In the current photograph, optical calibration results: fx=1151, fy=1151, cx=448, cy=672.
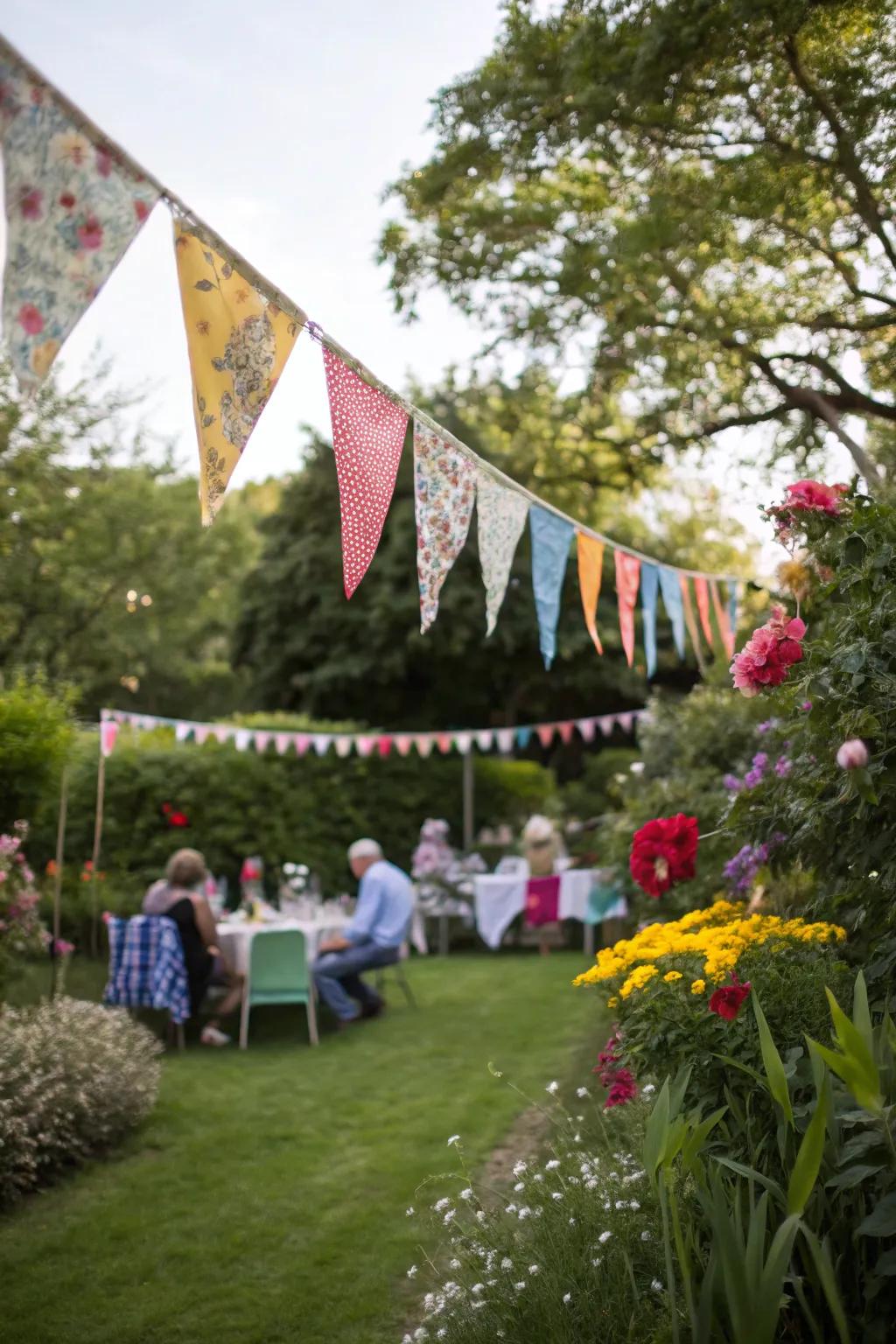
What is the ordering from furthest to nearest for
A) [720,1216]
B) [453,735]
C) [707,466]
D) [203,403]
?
[453,735]
[707,466]
[203,403]
[720,1216]

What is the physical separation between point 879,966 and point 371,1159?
8.97 ft

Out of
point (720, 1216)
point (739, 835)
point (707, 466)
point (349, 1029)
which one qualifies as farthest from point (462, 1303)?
point (707, 466)

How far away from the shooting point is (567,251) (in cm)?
828

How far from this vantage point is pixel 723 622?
8188 millimetres

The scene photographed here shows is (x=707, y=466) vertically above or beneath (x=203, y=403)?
above

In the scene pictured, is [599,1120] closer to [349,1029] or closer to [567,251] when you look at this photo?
[349,1029]

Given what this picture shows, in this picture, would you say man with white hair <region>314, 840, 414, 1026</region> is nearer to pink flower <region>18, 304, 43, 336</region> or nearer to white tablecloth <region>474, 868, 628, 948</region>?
white tablecloth <region>474, 868, 628, 948</region>

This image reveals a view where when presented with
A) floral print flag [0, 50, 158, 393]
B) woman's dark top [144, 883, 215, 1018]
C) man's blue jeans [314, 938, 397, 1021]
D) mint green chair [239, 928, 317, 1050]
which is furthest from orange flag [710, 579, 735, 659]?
floral print flag [0, 50, 158, 393]

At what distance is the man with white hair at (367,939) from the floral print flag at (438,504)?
4.00 m

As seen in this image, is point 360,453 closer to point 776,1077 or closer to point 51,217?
→ point 51,217

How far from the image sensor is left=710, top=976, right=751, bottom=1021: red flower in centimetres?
248

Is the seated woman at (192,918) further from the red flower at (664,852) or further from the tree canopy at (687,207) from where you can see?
the tree canopy at (687,207)

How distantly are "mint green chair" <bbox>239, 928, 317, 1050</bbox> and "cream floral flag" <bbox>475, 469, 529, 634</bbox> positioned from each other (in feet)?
11.6

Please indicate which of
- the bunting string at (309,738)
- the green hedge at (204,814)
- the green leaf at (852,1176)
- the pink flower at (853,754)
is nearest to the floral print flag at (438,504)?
the pink flower at (853,754)
